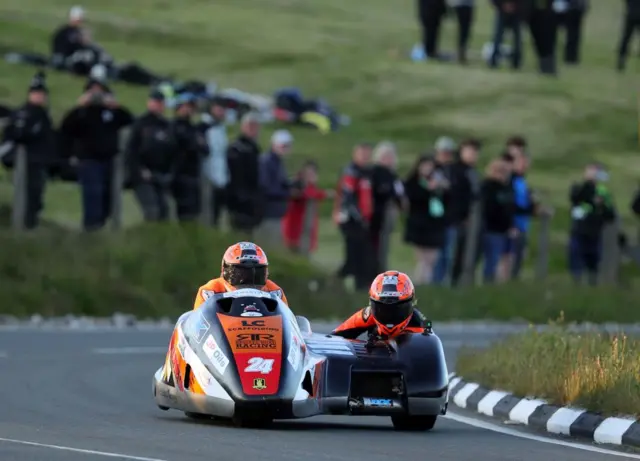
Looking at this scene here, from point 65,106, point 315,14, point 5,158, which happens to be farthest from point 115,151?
point 315,14

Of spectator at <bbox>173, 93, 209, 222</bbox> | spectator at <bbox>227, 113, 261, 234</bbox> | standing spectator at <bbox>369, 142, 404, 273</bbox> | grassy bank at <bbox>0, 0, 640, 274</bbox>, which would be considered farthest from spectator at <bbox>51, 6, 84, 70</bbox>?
standing spectator at <bbox>369, 142, 404, 273</bbox>

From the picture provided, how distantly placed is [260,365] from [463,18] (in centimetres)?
3014

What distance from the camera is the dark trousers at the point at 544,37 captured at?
41.4 metres

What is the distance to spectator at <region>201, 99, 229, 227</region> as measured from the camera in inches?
989

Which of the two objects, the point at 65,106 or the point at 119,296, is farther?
the point at 65,106

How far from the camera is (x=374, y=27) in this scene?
161ft

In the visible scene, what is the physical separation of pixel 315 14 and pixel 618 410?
38.8m

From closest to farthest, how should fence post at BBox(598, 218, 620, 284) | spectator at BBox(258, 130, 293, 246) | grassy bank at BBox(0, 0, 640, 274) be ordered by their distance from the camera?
1. spectator at BBox(258, 130, 293, 246)
2. fence post at BBox(598, 218, 620, 284)
3. grassy bank at BBox(0, 0, 640, 274)

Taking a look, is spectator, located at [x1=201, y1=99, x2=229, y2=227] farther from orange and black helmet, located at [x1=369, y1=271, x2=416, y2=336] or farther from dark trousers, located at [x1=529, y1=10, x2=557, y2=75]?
dark trousers, located at [x1=529, y1=10, x2=557, y2=75]

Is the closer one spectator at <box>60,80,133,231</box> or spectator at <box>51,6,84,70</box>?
spectator at <box>60,80,133,231</box>

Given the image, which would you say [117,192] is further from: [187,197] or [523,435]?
[523,435]

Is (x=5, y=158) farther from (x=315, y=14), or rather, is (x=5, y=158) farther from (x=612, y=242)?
(x=315, y=14)

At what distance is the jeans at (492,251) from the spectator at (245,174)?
10.4ft

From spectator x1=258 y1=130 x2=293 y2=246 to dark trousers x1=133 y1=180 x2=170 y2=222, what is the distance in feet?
3.85
